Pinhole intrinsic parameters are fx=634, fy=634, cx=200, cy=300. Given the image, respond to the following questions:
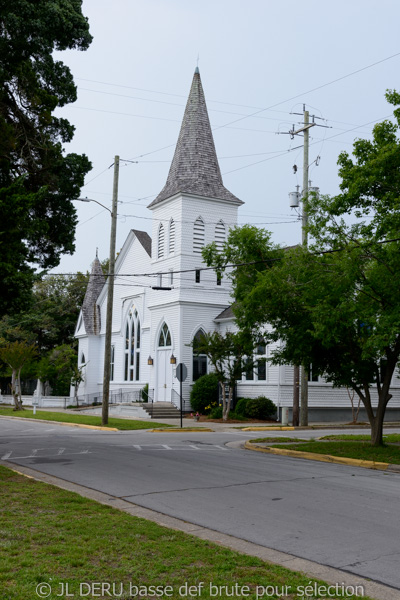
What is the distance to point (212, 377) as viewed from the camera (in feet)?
115

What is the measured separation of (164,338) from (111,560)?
107 feet

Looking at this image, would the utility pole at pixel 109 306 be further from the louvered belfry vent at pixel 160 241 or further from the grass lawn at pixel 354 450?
the grass lawn at pixel 354 450

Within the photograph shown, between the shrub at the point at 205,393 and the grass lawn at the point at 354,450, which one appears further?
the shrub at the point at 205,393

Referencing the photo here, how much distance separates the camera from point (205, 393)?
34.8m

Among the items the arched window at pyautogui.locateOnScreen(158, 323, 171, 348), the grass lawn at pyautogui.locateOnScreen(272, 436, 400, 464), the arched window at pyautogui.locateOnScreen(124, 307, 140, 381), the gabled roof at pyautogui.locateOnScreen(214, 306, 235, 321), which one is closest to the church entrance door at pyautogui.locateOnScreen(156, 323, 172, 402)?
the arched window at pyautogui.locateOnScreen(158, 323, 171, 348)

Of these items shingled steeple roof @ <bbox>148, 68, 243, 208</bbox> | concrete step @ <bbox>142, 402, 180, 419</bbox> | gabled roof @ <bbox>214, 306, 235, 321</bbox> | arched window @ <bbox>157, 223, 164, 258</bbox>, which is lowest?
concrete step @ <bbox>142, 402, 180, 419</bbox>

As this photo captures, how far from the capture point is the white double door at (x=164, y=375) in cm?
3734

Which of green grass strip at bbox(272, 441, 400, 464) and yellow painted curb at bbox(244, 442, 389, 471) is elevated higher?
green grass strip at bbox(272, 441, 400, 464)

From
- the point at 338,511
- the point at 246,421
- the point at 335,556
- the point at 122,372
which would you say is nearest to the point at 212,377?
the point at 246,421

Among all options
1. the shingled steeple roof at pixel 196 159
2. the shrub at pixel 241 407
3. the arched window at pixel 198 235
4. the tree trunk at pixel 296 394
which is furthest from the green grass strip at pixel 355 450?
the shingled steeple roof at pixel 196 159

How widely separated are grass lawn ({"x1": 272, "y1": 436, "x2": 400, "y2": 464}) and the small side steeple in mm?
31148

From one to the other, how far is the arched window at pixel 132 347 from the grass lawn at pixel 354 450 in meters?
23.4

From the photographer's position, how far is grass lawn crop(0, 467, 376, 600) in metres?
5.20

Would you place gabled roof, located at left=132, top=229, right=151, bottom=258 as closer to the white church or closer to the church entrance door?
the white church
